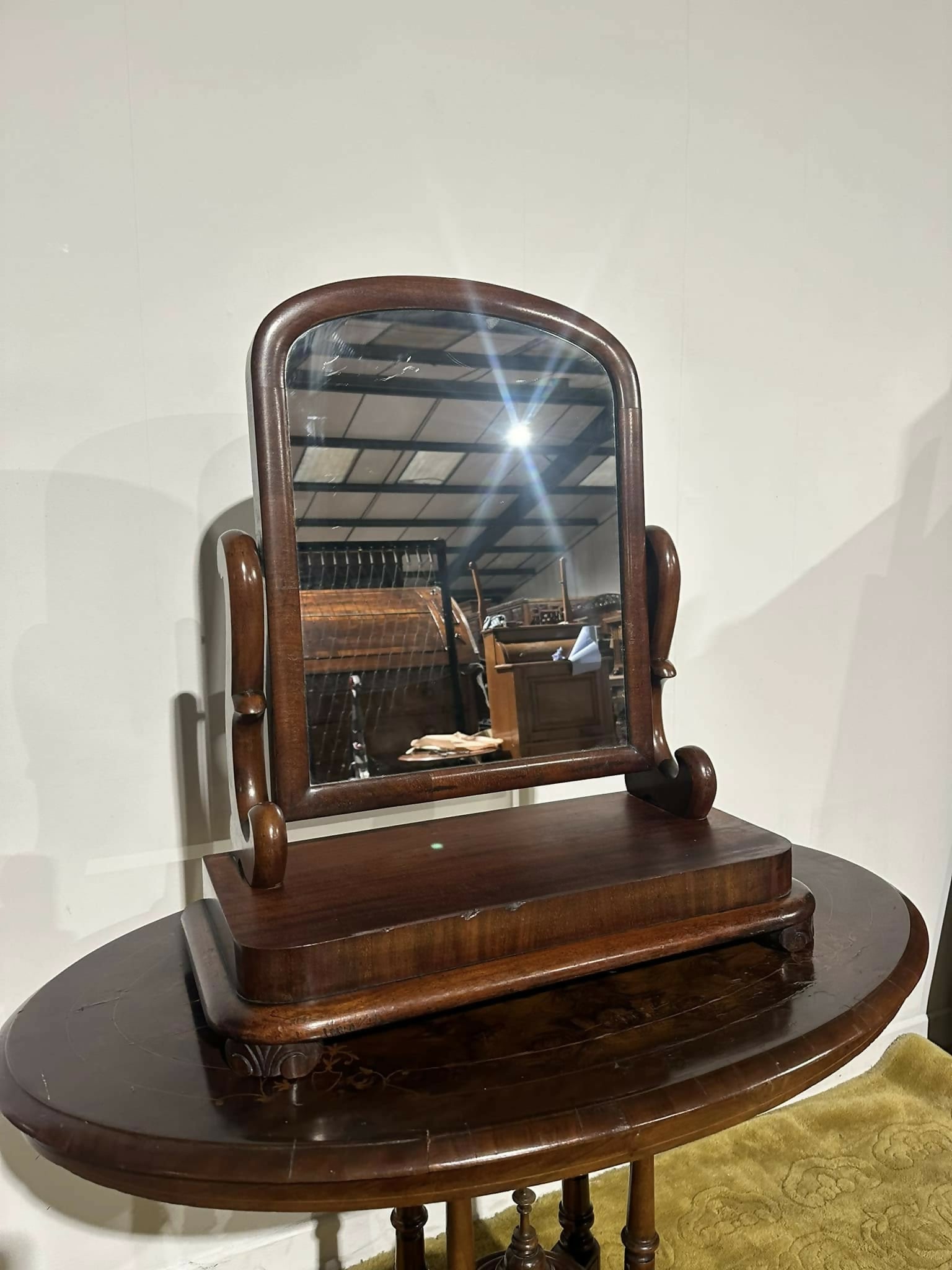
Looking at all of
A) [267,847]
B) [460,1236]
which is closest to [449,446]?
[267,847]

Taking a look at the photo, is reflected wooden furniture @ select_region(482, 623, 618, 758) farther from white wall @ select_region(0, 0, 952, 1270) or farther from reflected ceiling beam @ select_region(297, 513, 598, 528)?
white wall @ select_region(0, 0, 952, 1270)

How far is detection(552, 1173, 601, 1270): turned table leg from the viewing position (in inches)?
45.7

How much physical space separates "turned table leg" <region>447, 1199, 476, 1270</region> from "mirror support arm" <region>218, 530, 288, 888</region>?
347mm

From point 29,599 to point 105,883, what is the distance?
0.40 m

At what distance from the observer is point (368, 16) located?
1262mm

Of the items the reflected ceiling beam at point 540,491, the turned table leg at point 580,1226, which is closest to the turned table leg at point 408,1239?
the turned table leg at point 580,1226

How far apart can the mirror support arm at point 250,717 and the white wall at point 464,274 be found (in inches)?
14.4

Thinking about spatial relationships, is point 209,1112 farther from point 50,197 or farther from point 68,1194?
point 50,197

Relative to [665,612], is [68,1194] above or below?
below

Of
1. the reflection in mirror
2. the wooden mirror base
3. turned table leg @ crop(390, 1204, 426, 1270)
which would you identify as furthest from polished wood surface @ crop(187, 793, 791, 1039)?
turned table leg @ crop(390, 1204, 426, 1270)

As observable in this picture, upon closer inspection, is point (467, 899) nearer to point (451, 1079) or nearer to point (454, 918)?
point (454, 918)

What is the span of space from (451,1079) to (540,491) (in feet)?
2.05

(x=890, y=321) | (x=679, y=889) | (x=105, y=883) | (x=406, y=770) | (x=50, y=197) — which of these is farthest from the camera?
(x=890, y=321)

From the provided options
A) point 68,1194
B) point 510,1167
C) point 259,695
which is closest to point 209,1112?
point 510,1167
